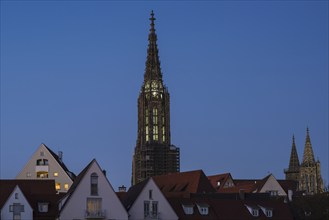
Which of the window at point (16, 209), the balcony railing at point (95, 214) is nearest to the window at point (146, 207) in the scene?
the balcony railing at point (95, 214)

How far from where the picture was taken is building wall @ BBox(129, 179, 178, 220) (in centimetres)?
9950

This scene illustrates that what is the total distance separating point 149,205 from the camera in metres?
100

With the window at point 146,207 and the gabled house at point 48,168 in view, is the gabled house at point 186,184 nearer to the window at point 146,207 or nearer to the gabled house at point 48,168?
the gabled house at point 48,168

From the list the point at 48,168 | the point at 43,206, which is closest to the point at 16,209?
the point at 43,206

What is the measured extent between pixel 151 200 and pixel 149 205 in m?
0.65

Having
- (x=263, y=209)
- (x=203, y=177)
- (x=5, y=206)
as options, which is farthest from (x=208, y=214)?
(x=203, y=177)

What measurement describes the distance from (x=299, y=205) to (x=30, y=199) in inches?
1770

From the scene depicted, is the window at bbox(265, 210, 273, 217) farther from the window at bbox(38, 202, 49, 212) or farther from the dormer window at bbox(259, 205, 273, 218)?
the window at bbox(38, 202, 49, 212)

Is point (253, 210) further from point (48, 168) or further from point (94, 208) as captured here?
point (48, 168)

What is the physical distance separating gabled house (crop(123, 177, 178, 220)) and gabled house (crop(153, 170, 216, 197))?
2993 centimetres

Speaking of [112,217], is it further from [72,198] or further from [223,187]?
[223,187]

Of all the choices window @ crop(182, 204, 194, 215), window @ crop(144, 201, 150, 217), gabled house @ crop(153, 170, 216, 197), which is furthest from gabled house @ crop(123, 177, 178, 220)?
gabled house @ crop(153, 170, 216, 197)

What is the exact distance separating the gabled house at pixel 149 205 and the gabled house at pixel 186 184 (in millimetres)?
29926

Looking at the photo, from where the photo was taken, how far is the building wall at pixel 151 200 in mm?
99500
